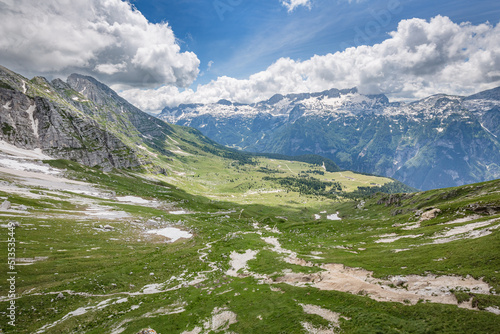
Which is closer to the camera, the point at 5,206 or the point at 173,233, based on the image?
the point at 5,206

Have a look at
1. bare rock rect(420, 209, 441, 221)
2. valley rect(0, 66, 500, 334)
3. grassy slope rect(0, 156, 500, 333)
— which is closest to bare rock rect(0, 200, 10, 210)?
valley rect(0, 66, 500, 334)

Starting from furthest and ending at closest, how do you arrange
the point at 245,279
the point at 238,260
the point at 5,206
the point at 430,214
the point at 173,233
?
the point at 173,233, the point at 5,206, the point at 430,214, the point at 238,260, the point at 245,279

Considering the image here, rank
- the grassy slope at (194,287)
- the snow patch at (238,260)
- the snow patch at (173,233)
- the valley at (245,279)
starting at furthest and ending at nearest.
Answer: the snow patch at (173,233) < the snow patch at (238,260) < the valley at (245,279) < the grassy slope at (194,287)

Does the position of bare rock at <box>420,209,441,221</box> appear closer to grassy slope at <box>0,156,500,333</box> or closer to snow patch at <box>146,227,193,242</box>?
grassy slope at <box>0,156,500,333</box>

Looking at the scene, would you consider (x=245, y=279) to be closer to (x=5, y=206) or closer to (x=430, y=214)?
(x=430, y=214)

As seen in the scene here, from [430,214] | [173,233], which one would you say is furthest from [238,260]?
[430,214]

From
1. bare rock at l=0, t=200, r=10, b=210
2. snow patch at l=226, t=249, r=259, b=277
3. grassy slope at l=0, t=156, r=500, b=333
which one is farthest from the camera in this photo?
bare rock at l=0, t=200, r=10, b=210

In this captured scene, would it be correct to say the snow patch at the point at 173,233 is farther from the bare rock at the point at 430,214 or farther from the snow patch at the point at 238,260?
A: the bare rock at the point at 430,214

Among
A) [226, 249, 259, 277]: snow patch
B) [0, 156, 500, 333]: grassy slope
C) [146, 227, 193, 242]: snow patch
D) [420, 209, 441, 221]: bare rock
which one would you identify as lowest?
[146, 227, 193, 242]: snow patch

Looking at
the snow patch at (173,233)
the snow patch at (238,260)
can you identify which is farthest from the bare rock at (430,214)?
the snow patch at (173,233)

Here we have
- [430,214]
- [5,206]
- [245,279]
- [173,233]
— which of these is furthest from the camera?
[173,233]

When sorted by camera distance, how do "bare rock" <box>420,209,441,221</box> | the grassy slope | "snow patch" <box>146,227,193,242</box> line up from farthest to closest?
1. "snow patch" <box>146,227,193,242</box>
2. "bare rock" <box>420,209,441,221</box>
3. the grassy slope

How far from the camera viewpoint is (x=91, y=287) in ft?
137

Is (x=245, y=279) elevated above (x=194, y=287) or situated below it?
above
